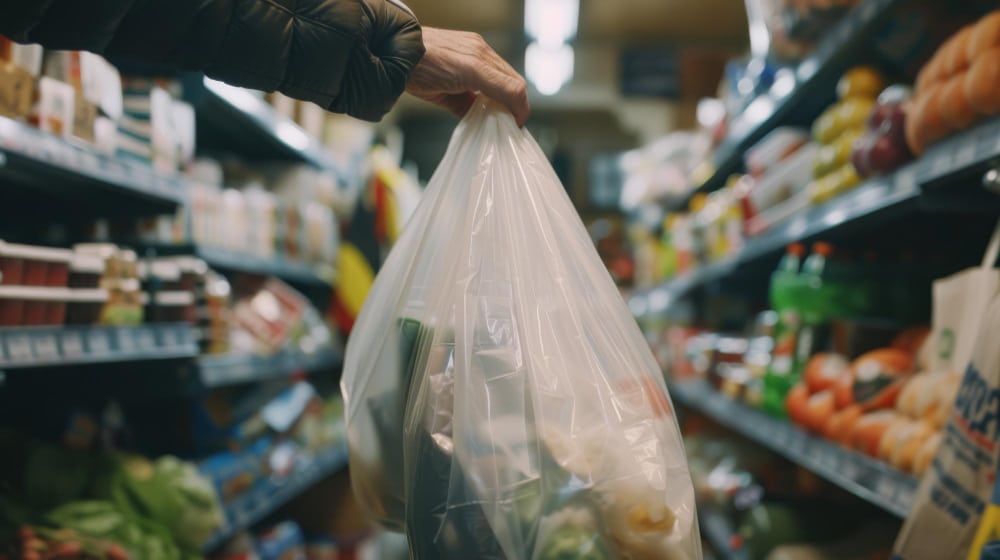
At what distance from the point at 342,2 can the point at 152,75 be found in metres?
1.46

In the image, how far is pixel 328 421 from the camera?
366cm

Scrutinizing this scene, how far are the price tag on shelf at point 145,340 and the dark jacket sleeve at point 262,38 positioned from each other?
3.28 feet

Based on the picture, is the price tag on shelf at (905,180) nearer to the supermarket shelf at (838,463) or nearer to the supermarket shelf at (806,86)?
the supermarket shelf at (806,86)

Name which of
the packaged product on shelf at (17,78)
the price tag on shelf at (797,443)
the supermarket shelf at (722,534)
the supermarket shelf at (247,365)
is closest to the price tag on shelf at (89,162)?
the packaged product on shelf at (17,78)

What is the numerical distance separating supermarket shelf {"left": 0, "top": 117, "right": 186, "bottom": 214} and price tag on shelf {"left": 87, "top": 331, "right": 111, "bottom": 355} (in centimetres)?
31

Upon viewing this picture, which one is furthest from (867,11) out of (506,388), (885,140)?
(506,388)

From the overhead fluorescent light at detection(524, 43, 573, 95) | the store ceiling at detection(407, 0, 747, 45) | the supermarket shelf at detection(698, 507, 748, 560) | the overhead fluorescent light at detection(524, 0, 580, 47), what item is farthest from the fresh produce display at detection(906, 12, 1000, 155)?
the overhead fluorescent light at detection(524, 43, 573, 95)

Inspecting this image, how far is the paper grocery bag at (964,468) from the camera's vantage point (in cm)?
115

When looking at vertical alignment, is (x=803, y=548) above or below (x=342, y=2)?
below

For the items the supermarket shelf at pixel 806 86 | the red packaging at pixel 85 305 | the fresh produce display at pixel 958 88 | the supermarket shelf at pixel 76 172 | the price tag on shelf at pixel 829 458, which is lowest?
the price tag on shelf at pixel 829 458

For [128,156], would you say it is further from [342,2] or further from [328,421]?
[328,421]

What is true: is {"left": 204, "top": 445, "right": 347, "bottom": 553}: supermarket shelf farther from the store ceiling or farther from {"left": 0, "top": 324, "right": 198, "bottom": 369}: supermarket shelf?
the store ceiling

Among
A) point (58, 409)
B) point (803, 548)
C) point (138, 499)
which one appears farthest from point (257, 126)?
point (803, 548)

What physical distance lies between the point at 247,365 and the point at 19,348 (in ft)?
3.90
